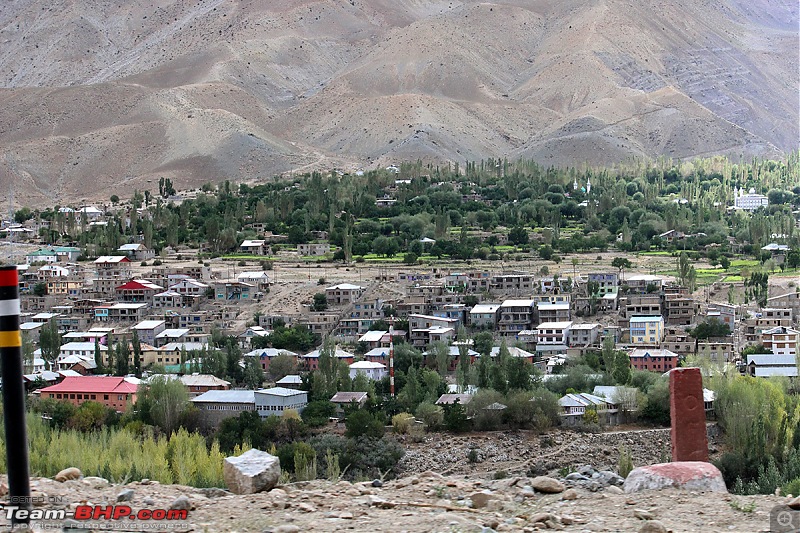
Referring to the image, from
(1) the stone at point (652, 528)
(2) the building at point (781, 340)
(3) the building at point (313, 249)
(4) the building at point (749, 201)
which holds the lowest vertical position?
(2) the building at point (781, 340)

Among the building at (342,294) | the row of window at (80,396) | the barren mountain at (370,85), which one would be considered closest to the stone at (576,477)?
the row of window at (80,396)

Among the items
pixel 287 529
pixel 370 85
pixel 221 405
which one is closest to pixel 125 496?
pixel 287 529

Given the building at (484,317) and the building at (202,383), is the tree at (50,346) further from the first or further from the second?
the building at (484,317)

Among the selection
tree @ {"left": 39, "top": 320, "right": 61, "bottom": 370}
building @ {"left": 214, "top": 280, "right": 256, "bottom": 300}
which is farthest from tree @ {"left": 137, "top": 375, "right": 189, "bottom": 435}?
building @ {"left": 214, "top": 280, "right": 256, "bottom": 300}

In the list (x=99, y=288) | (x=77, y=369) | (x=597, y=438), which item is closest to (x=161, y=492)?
(x=597, y=438)

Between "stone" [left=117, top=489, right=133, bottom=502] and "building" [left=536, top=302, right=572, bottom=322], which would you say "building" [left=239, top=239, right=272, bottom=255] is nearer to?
"building" [left=536, top=302, right=572, bottom=322]

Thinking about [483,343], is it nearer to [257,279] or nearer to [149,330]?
[149,330]
